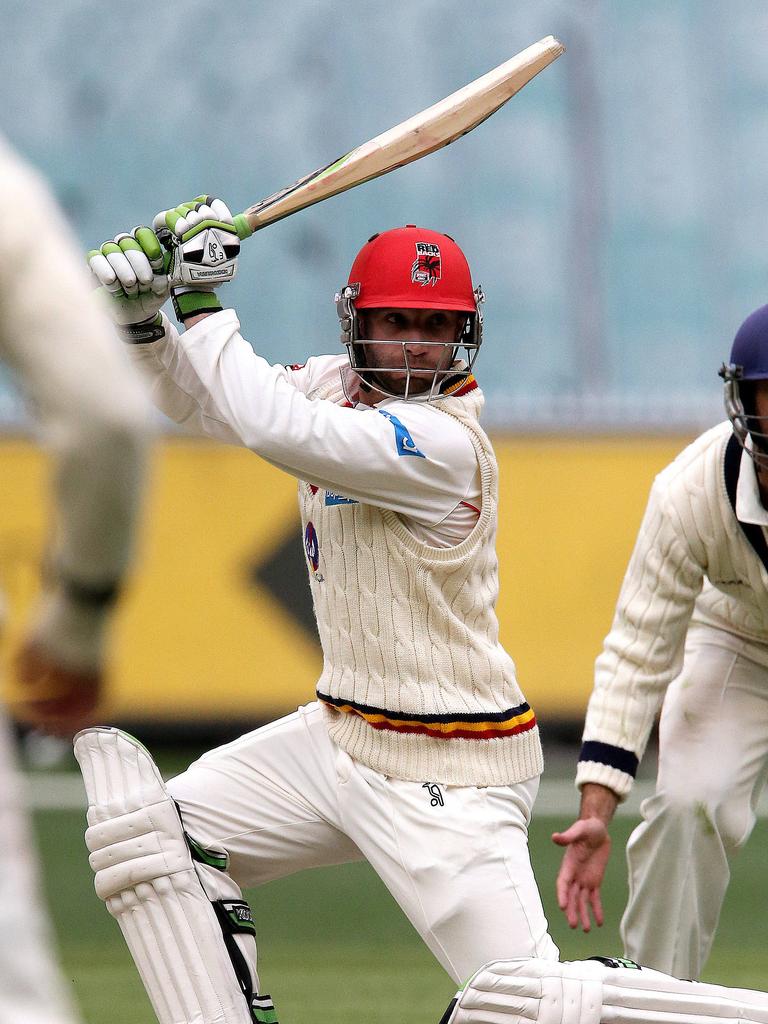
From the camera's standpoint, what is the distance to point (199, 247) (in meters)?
2.93

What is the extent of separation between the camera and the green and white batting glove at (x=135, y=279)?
2.89 m

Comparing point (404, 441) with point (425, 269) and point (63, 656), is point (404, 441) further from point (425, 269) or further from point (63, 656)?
point (63, 656)

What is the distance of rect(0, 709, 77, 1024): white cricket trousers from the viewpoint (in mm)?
1725

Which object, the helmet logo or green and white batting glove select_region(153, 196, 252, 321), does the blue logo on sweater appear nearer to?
the helmet logo

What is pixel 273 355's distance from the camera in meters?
8.62

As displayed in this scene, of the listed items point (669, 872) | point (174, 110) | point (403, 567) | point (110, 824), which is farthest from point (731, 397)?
point (174, 110)

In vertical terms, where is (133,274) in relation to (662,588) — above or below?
above

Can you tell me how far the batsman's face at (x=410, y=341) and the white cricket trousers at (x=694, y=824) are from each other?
3.27ft

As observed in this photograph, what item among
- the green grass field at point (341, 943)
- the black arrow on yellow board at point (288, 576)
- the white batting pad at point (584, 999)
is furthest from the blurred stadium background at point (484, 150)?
the white batting pad at point (584, 999)

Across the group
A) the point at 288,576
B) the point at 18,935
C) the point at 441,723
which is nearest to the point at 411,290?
the point at 441,723

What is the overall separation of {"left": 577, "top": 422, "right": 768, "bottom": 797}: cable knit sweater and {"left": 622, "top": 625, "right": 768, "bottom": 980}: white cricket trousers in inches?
7.1

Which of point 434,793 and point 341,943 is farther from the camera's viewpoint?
point 341,943

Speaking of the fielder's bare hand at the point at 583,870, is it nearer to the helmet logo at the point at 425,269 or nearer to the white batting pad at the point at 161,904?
the white batting pad at the point at 161,904

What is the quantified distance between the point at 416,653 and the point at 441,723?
0.13 meters
